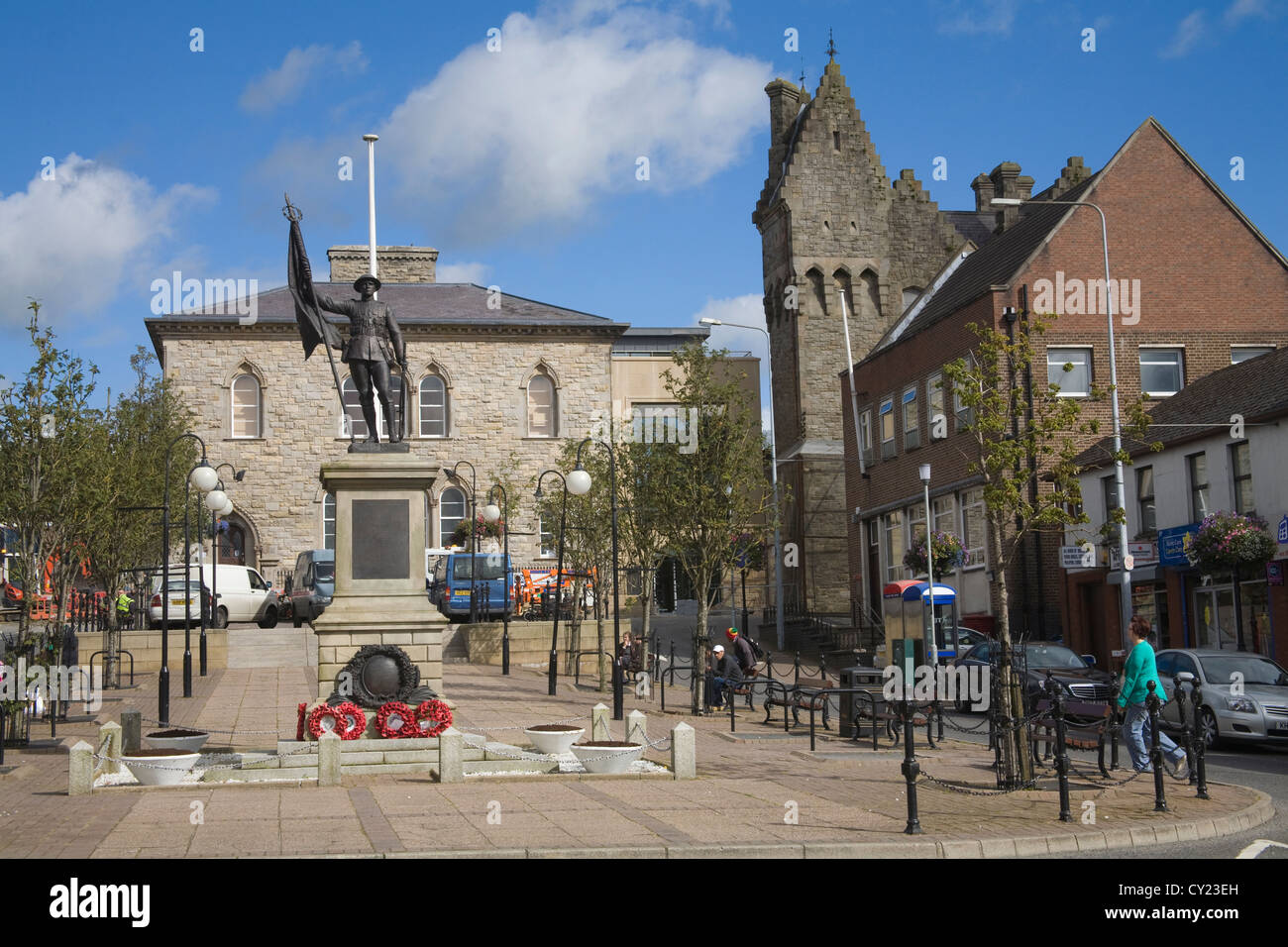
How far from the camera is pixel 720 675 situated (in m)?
25.1

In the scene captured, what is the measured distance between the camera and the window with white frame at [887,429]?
4241 centimetres

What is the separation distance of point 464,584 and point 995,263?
17.7 m

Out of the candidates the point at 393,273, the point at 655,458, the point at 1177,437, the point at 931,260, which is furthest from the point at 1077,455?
the point at 393,273

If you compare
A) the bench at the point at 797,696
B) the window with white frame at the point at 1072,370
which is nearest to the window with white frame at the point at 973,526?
the window with white frame at the point at 1072,370

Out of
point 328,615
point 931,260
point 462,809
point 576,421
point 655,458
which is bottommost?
point 462,809

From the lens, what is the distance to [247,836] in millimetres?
11234

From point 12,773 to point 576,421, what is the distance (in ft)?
127

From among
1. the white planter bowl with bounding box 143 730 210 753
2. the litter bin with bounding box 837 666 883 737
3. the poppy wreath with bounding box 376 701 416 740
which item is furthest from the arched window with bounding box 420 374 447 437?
the poppy wreath with bounding box 376 701 416 740

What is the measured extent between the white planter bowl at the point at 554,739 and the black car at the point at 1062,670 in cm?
750

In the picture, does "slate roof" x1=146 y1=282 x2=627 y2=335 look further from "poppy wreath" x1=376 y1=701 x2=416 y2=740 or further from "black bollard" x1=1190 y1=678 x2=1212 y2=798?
"black bollard" x1=1190 y1=678 x2=1212 y2=798

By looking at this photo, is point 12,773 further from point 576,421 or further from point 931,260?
point 931,260

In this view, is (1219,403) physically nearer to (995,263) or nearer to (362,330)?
(995,263)

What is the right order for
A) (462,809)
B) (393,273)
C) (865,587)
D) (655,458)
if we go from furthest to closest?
1. (393,273)
2. (865,587)
3. (655,458)
4. (462,809)

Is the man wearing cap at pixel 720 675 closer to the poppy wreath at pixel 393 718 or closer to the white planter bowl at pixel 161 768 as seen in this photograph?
the poppy wreath at pixel 393 718
